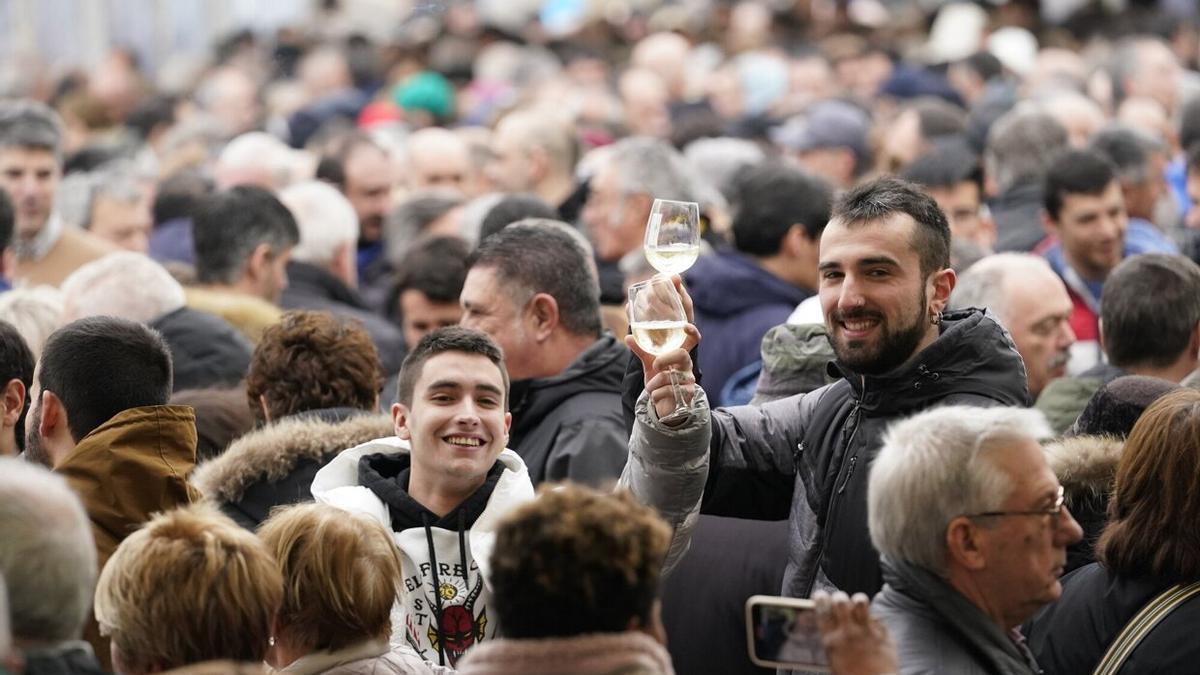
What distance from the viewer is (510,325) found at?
5.95 m

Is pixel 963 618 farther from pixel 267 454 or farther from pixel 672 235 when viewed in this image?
pixel 267 454

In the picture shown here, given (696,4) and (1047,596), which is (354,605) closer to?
(1047,596)

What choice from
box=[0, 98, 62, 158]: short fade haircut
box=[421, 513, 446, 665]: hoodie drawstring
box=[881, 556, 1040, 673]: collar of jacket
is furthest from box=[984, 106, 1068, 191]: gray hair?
box=[881, 556, 1040, 673]: collar of jacket

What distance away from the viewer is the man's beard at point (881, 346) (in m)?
4.45

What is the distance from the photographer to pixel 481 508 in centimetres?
485

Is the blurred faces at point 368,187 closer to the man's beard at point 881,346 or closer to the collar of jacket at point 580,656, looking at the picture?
the man's beard at point 881,346

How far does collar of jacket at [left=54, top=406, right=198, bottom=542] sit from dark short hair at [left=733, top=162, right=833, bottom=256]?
3182mm

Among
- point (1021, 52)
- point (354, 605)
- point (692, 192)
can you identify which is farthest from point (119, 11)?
point (354, 605)

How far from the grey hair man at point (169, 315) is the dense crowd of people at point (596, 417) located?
1 cm

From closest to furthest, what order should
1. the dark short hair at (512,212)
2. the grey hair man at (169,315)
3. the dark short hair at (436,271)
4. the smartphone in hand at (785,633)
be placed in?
the smartphone in hand at (785,633)
the grey hair man at (169,315)
the dark short hair at (436,271)
the dark short hair at (512,212)

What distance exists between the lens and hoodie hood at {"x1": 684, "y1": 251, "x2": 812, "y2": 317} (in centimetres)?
718

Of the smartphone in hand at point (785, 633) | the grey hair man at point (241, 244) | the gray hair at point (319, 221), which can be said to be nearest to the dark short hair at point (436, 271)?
the grey hair man at point (241, 244)

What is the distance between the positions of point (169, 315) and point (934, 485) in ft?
11.9

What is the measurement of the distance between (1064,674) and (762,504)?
86cm
